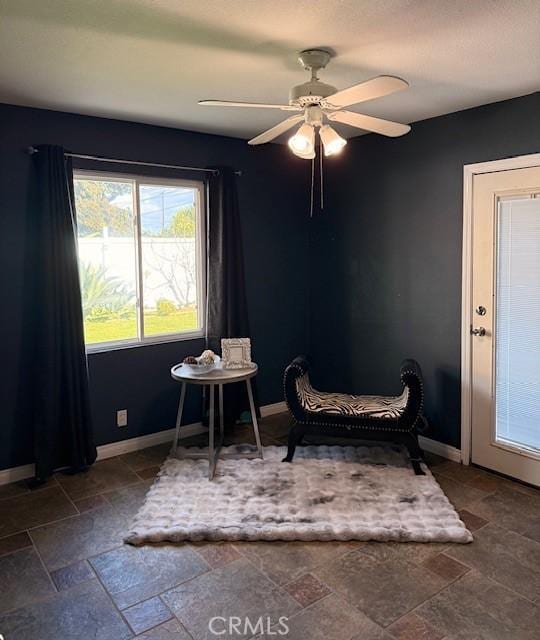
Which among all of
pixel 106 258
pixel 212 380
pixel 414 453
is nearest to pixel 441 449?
pixel 414 453

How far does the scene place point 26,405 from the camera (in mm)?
3480

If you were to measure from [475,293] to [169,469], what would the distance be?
238 centimetres

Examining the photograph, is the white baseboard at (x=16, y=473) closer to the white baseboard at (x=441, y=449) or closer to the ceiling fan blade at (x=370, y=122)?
the white baseboard at (x=441, y=449)

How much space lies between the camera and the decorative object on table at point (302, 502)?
9.01 feet

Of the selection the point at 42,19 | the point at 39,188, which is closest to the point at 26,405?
the point at 39,188

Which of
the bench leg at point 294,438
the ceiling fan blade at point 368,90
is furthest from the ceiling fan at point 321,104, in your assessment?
the bench leg at point 294,438

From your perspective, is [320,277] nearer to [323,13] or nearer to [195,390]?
[195,390]

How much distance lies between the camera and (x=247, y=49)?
2410 mm

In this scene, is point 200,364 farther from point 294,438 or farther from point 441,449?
point 441,449

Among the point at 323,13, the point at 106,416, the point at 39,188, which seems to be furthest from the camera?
the point at 106,416

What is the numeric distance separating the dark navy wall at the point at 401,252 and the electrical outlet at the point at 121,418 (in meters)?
1.84

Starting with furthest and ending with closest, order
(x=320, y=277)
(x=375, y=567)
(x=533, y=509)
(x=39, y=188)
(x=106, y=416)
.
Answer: (x=320, y=277) < (x=106, y=416) < (x=39, y=188) < (x=533, y=509) < (x=375, y=567)

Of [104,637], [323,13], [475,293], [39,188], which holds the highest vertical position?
[323,13]

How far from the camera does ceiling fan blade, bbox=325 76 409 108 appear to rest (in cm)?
202
